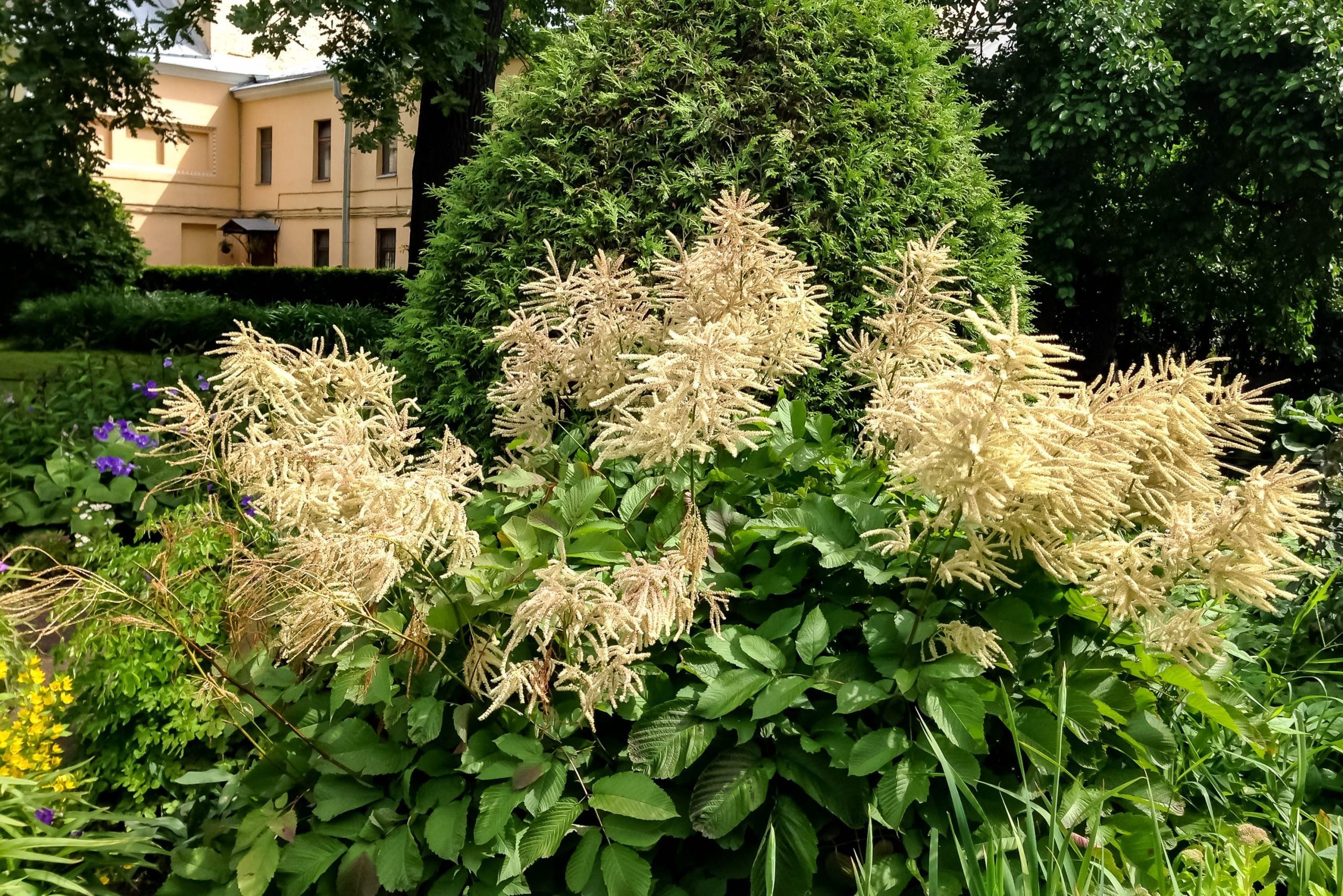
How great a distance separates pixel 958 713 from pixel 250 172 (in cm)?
4147

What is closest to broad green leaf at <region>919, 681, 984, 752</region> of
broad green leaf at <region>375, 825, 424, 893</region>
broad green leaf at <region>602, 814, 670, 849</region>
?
broad green leaf at <region>602, 814, 670, 849</region>

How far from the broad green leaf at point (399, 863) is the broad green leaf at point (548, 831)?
22 centimetres

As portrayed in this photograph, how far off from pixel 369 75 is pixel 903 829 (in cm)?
887

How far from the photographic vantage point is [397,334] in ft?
14.5

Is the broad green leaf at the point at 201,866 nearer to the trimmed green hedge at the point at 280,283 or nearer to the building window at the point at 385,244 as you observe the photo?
the trimmed green hedge at the point at 280,283

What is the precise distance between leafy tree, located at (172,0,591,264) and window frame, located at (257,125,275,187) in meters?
30.0

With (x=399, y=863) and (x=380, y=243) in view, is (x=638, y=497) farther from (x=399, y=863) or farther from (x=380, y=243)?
(x=380, y=243)

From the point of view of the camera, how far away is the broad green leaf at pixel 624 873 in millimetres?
1966

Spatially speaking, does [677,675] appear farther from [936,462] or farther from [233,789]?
[233,789]

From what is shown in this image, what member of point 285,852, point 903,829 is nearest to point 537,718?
point 285,852

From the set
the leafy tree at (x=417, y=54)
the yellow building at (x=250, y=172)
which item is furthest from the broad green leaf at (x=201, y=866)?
the yellow building at (x=250, y=172)

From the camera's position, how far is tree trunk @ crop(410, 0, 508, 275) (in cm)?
888

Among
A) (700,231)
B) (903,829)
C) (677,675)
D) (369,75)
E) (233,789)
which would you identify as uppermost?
(369,75)

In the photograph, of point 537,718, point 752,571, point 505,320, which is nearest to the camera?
point 537,718
